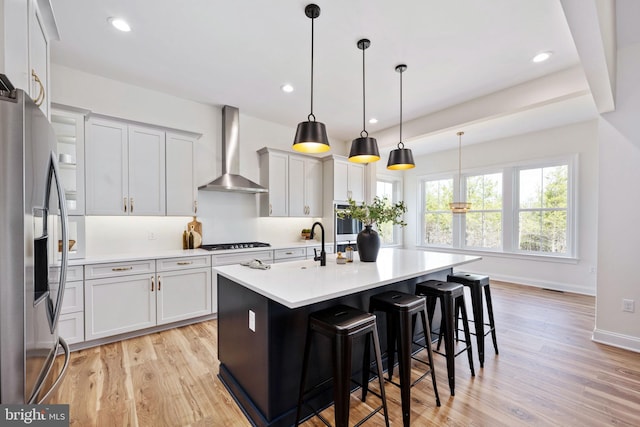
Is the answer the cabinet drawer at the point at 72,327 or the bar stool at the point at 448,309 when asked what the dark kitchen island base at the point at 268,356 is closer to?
the bar stool at the point at 448,309

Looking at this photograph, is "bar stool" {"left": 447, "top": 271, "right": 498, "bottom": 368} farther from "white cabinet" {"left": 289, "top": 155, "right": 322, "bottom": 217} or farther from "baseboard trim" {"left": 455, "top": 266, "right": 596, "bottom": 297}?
"baseboard trim" {"left": 455, "top": 266, "right": 596, "bottom": 297}

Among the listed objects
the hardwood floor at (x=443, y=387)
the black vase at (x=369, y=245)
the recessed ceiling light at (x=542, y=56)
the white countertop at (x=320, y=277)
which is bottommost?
the hardwood floor at (x=443, y=387)

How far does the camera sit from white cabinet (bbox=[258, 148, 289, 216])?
4387mm

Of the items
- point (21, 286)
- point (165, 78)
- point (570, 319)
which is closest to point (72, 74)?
point (165, 78)

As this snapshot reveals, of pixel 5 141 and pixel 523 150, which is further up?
pixel 523 150

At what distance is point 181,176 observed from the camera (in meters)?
3.58

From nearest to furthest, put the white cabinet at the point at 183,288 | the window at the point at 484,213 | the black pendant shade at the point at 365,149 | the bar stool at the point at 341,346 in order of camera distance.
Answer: the bar stool at the point at 341,346, the black pendant shade at the point at 365,149, the white cabinet at the point at 183,288, the window at the point at 484,213

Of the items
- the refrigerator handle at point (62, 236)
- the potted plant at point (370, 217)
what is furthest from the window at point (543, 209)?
the refrigerator handle at point (62, 236)

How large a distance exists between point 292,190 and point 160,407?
3.28 metres

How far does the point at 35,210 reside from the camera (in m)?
0.94

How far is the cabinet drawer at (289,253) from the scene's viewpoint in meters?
4.07

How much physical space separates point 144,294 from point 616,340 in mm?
5030

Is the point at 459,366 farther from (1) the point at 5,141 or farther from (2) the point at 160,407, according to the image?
(1) the point at 5,141

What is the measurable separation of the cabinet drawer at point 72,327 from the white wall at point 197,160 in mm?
790
